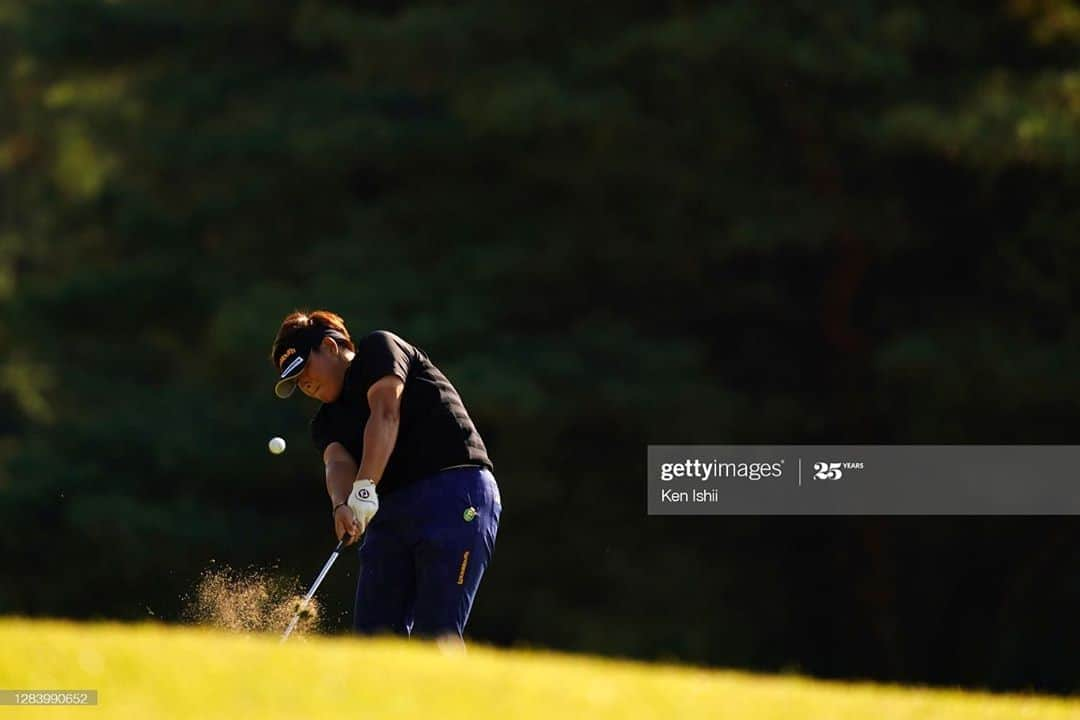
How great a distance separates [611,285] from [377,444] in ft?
39.8

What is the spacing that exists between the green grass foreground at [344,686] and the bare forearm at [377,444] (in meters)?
0.93

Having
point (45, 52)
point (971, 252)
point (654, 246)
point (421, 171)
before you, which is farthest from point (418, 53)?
point (971, 252)

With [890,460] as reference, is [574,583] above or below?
below

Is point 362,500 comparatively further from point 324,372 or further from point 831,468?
point 831,468

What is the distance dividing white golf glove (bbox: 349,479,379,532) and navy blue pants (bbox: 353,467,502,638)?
206mm

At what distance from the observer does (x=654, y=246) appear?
19422 mm

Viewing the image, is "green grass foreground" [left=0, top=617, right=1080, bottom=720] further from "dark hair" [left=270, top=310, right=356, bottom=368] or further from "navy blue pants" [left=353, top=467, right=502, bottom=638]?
"dark hair" [left=270, top=310, right=356, bottom=368]

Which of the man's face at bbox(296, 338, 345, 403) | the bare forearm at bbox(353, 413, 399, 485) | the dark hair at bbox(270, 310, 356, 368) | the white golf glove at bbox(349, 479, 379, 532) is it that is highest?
the dark hair at bbox(270, 310, 356, 368)

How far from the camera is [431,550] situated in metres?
7.77

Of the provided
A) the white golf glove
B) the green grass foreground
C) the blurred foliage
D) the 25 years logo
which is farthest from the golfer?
Result: the 25 years logo

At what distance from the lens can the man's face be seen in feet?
26.5

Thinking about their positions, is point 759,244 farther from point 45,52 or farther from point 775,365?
point 45,52

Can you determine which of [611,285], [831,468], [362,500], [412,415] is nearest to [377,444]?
[362,500]

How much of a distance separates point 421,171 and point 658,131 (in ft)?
10.4
